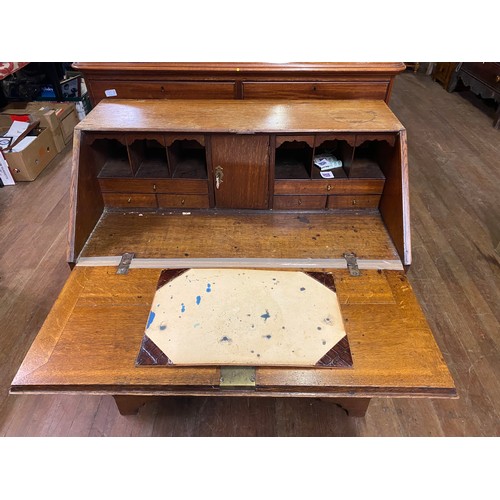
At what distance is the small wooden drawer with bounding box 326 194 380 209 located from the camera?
1.50 metres

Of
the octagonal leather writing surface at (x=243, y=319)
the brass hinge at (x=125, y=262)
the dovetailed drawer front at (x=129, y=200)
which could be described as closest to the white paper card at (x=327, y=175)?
the octagonal leather writing surface at (x=243, y=319)

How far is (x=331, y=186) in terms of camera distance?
1.48m

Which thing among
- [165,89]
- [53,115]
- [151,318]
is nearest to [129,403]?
[151,318]

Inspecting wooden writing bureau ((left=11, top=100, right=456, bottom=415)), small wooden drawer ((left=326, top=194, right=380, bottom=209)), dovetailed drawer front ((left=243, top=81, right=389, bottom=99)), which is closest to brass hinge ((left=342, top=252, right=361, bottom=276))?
wooden writing bureau ((left=11, top=100, right=456, bottom=415))

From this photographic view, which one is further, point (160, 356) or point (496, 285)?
point (496, 285)

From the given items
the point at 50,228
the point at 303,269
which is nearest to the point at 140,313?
the point at 303,269

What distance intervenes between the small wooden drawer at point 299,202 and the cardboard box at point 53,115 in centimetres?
253

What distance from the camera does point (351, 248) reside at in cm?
137

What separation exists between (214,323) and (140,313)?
240 mm

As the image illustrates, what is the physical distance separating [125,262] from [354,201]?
3.04ft

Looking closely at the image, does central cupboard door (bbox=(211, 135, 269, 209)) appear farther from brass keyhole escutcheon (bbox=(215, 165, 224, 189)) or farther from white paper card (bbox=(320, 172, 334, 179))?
white paper card (bbox=(320, 172, 334, 179))

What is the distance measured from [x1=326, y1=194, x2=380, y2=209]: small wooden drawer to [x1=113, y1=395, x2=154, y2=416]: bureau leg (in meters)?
1.05

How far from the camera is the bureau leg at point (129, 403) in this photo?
1360mm

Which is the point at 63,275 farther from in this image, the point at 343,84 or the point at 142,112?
the point at 343,84
